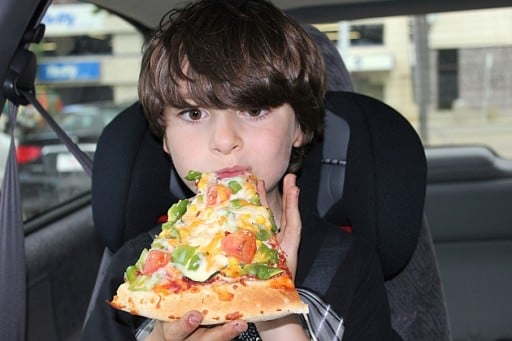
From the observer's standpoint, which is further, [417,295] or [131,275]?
[417,295]

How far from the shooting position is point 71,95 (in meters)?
4.34

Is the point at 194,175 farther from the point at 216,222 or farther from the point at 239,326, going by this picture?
the point at 239,326

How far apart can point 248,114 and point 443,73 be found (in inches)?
146

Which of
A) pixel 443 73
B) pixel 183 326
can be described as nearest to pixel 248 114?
pixel 183 326

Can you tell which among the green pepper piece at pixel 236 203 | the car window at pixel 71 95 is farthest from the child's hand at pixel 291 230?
the car window at pixel 71 95

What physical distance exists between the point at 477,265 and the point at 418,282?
4.70 feet

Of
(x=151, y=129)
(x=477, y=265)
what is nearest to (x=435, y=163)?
(x=477, y=265)

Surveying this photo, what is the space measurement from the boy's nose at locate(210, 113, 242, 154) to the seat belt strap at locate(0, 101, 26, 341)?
0.55m

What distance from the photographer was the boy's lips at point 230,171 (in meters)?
1.42

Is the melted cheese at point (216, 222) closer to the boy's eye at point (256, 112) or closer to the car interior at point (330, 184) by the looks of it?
the boy's eye at point (256, 112)

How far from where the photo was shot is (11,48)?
5.37 feet

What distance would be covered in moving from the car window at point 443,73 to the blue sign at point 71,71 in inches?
50.0

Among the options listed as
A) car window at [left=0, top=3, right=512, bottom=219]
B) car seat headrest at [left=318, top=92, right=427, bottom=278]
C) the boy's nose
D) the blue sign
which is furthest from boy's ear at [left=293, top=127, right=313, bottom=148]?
the blue sign

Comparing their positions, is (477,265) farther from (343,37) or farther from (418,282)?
(418,282)
